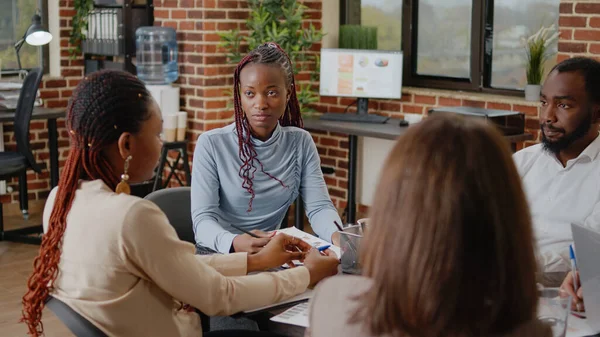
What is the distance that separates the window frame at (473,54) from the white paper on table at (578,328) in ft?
11.2

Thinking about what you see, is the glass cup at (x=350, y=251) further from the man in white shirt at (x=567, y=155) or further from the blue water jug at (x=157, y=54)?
the blue water jug at (x=157, y=54)

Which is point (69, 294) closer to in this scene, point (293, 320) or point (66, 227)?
point (66, 227)

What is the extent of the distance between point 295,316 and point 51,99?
14.9ft

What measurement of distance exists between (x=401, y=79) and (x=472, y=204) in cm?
429

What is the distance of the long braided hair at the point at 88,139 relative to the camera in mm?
1728

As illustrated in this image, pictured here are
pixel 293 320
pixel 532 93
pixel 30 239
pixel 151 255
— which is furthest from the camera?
pixel 30 239

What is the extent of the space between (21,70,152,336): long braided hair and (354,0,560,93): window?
3608mm

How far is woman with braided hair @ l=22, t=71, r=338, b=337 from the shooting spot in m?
1.65

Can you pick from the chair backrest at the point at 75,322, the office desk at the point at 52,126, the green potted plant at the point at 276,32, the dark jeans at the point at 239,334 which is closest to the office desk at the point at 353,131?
the green potted plant at the point at 276,32

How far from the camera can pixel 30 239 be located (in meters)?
5.11

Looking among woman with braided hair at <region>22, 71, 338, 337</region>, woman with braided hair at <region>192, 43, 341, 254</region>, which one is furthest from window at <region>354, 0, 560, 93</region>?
woman with braided hair at <region>22, 71, 338, 337</region>

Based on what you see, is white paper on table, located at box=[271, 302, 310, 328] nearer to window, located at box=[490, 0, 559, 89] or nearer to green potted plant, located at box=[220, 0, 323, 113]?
window, located at box=[490, 0, 559, 89]

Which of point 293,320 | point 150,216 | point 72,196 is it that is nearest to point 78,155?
point 72,196

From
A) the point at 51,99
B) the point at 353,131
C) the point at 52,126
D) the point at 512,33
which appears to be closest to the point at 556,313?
the point at 353,131
